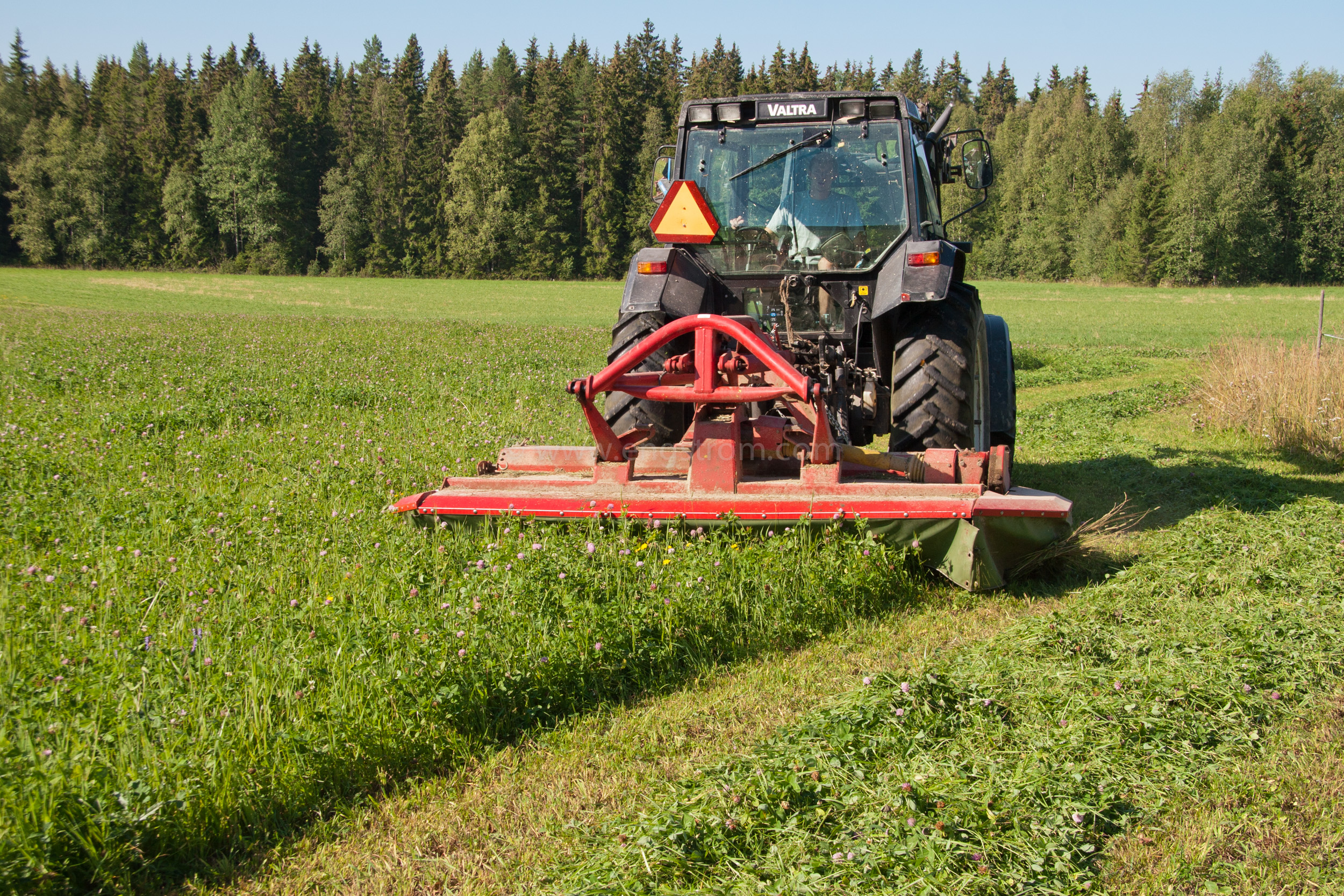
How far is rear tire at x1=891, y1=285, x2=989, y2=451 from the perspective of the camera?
17.3 ft

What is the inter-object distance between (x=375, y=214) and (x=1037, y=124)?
141 ft

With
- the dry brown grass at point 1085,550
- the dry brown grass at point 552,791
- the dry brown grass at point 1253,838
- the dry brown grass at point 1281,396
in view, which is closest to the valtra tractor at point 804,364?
the dry brown grass at point 1085,550

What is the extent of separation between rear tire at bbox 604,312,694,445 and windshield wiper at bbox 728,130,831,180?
1076mm

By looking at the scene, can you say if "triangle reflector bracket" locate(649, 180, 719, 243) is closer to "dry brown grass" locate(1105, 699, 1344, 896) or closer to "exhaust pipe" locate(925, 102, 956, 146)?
"exhaust pipe" locate(925, 102, 956, 146)

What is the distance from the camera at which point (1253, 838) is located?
269cm

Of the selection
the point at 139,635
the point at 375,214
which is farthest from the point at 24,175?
the point at 139,635

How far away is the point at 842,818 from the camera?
271 centimetres

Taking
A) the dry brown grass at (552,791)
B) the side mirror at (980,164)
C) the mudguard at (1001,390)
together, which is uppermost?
the side mirror at (980,164)

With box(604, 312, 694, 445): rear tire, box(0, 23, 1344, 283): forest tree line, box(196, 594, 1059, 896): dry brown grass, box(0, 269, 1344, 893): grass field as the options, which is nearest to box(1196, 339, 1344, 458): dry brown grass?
box(0, 269, 1344, 893): grass field

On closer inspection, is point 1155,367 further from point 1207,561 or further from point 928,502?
point 928,502

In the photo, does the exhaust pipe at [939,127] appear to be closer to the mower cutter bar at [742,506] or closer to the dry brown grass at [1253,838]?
the mower cutter bar at [742,506]

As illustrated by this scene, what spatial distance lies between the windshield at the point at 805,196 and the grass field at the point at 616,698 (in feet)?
7.00

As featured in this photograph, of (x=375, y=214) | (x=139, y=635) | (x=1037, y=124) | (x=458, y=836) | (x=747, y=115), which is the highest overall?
(x=1037, y=124)

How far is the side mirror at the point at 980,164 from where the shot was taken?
244 inches
